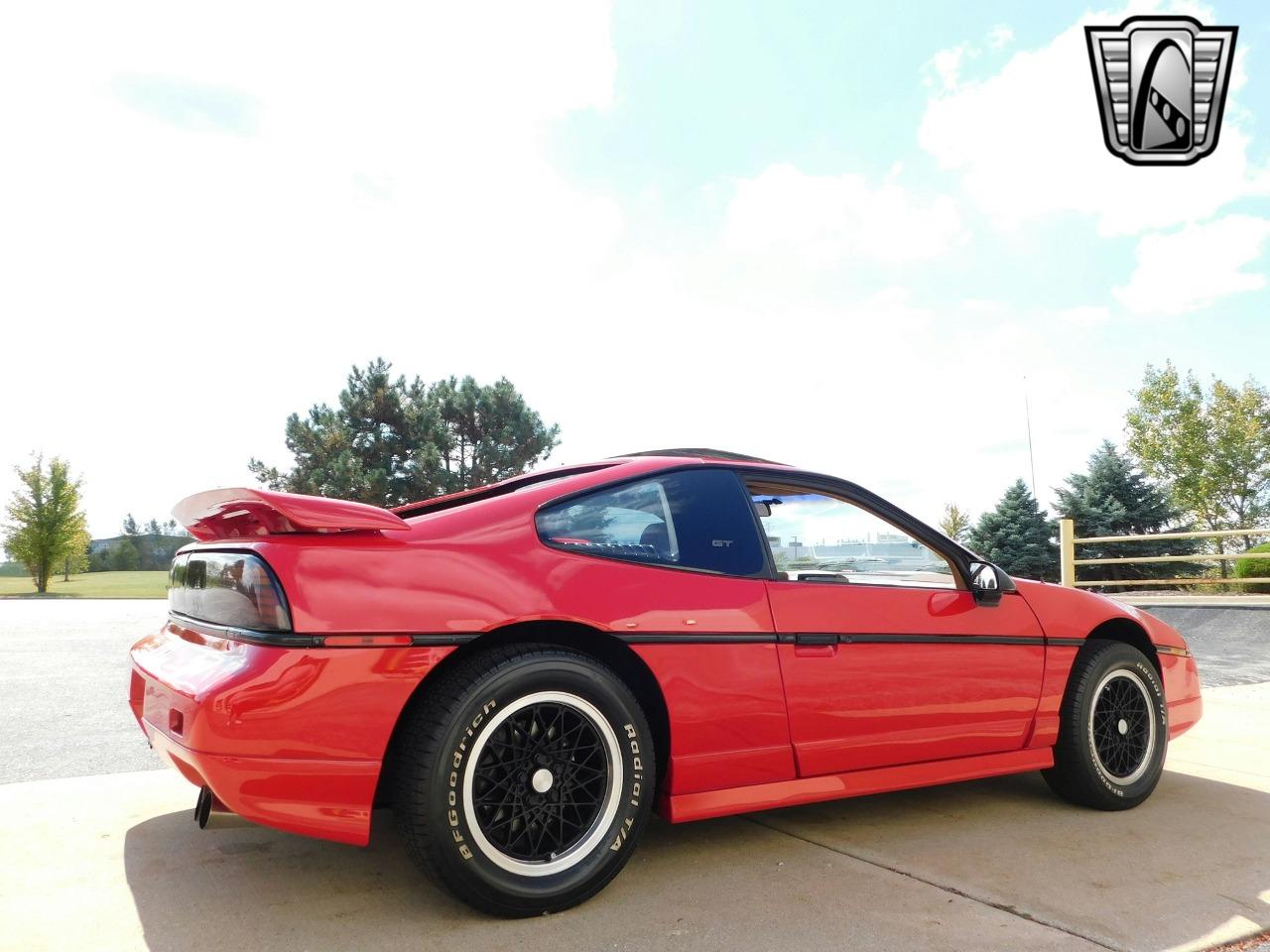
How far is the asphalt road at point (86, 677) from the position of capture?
454 centimetres

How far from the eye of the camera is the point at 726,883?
284cm

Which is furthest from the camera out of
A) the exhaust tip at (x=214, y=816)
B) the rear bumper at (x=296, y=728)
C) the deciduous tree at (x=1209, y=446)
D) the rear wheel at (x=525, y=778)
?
the deciduous tree at (x=1209, y=446)

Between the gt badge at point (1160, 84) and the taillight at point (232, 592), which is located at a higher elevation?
the gt badge at point (1160, 84)

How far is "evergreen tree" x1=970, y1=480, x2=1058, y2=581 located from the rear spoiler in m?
22.0

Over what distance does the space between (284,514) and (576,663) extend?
936 millimetres

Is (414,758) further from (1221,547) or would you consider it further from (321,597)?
(1221,547)

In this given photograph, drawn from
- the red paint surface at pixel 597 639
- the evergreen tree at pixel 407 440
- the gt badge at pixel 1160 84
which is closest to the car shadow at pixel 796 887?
the red paint surface at pixel 597 639

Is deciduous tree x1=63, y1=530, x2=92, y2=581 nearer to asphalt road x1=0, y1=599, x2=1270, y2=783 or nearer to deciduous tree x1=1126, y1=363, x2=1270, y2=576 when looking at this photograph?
asphalt road x1=0, y1=599, x2=1270, y2=783

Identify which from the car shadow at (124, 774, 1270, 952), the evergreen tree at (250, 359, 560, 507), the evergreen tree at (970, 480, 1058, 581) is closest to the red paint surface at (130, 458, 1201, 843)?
the car shadow at (124, 774, 1270, 952)

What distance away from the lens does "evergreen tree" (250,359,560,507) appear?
1481 inches

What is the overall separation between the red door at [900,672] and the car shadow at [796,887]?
0.35 m

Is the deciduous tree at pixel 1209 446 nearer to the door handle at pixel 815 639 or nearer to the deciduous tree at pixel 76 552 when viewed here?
the door handle at pixel 815 639

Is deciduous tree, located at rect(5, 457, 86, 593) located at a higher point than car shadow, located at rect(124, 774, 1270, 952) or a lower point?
higher

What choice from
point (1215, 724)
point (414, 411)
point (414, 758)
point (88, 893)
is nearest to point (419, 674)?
point (414, 758)
